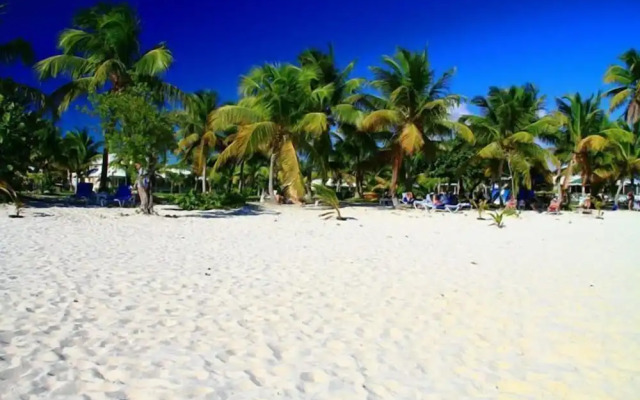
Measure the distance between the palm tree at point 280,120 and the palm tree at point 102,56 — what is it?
342cm

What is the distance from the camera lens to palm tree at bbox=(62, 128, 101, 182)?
1585 inches

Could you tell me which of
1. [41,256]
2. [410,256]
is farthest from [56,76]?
[410,256]

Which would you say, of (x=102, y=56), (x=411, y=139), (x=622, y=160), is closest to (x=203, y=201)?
(x=102, y=56)

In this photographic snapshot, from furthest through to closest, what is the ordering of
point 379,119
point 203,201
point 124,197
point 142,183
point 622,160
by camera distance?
point 622,160 < point 379,119 < point 124,197 < point 203,201 < point 142,183

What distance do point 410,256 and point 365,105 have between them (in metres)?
16.3

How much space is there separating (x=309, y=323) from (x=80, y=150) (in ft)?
138

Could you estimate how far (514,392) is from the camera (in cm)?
298

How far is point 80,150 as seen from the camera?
134 feet

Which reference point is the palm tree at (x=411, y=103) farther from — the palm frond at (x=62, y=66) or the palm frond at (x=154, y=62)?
the palm frond at (x=62, y=66)

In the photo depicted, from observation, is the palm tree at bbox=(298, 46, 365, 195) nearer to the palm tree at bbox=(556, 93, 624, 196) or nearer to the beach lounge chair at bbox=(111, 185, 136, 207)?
the beach lounge chair at bbox=(111, 185, 136, 207)

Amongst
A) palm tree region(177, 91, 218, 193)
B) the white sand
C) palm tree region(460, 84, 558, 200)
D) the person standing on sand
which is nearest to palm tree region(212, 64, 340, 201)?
the person standing on sand

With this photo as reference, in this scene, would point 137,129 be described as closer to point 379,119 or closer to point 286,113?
point 286,113

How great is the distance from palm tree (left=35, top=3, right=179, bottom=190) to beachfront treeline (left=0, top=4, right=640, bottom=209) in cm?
5

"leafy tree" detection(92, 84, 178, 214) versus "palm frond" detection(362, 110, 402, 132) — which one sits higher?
"palm frond" detection(362, 110, 402, 132)
